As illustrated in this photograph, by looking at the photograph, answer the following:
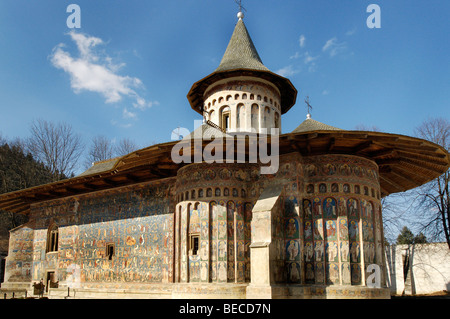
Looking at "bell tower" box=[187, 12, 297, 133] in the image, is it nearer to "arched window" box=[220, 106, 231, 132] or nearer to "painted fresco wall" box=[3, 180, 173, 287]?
"arched window" box=[220, 106, 231, 132]

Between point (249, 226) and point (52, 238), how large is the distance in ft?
39.0

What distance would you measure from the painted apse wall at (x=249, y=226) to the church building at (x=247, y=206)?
0.11 feet

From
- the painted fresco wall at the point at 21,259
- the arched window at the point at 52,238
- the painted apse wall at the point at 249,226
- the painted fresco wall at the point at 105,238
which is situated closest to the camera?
the painted apse wall at the point at 249,226

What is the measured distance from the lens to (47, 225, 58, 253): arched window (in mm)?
19858

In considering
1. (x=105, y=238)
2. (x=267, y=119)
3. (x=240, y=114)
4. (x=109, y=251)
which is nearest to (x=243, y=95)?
(x=240, y=114)

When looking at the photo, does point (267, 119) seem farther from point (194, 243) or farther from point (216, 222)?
point (194, 243)

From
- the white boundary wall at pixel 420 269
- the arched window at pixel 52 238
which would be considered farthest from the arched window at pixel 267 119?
the white boundary wall at pixel 420 269

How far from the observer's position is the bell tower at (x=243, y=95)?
16531 mm

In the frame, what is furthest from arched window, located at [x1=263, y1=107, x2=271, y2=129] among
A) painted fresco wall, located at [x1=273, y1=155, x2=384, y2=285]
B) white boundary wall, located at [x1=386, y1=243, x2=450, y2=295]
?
white boundary wall, located at [x1=386, y1=243, x2=450, y2=295]

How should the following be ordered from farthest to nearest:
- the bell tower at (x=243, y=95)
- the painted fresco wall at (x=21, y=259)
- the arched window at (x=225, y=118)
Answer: the painted fresco wall at (x=21, y=259) → the arched window at (x=225, y=118) → the bell tower at (x=243, y=95)

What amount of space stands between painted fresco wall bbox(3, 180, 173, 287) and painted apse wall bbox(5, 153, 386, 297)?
0.19 ft

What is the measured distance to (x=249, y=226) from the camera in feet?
42.7

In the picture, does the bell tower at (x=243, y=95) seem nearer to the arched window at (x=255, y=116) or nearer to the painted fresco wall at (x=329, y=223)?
the arched window at (x=255, y=116)

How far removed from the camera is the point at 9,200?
21.1 m
